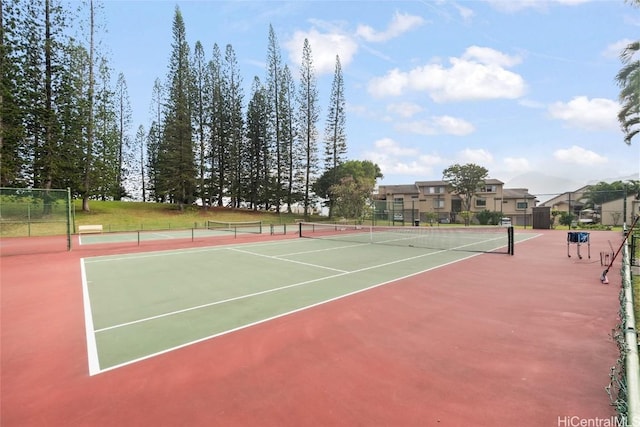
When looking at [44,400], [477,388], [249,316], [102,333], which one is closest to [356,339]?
[477,388]

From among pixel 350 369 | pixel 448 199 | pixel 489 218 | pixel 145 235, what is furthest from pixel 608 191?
pixel 145 235

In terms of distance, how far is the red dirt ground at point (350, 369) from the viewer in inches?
123

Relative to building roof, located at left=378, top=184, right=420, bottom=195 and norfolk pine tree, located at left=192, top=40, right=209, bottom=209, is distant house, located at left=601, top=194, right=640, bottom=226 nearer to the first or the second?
building roof, located at left=378, top=184, right=420, bottom=195

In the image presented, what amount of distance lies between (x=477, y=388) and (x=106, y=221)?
35.7 metres

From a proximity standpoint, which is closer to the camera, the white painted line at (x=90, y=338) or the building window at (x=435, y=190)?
the white painted line at (x=90, y=338)

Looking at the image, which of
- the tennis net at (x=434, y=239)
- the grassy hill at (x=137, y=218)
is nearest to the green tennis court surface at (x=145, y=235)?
the grassy hill at (x=137, y=218)

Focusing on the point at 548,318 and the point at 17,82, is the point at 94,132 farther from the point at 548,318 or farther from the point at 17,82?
the point at 548,318

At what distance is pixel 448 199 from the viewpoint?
55.4 m

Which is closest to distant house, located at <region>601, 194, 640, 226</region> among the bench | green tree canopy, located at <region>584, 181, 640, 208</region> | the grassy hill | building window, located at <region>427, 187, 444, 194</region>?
green tree canopy, located at <region>584, 181, 640, 208</region>

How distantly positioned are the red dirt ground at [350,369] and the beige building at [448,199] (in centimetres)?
4286

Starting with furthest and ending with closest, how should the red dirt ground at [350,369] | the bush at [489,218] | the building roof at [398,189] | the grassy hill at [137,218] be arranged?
the building roof at [398,189], the bush at [489,218], the grassy hill at [137,218], the red dirt ground at [350,369]

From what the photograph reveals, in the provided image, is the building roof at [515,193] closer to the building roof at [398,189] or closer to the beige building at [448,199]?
the beige building at [448,199]

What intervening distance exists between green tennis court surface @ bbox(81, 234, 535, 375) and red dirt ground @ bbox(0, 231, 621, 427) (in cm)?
40

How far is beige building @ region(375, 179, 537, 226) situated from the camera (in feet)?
164
